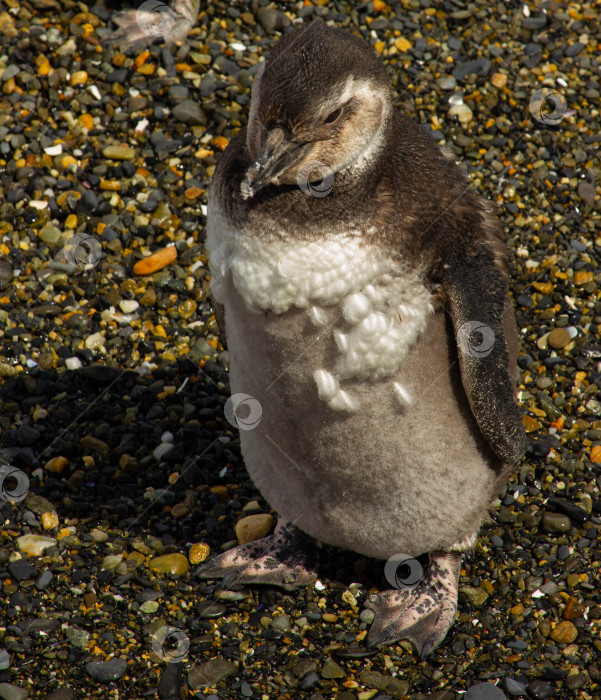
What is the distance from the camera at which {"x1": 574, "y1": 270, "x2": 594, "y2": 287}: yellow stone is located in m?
5.00

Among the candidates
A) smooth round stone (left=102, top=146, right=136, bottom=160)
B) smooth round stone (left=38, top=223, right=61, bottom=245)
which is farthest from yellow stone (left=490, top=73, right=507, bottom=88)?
smooth round stone (left=38, top=223, right=61, bottom=245)

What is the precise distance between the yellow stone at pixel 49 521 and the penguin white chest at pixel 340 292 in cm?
151

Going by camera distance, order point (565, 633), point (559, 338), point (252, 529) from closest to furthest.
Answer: point (565, 633)
point (252, 529)
point (559, 338)

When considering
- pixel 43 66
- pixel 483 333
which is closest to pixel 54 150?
pixel 43 66

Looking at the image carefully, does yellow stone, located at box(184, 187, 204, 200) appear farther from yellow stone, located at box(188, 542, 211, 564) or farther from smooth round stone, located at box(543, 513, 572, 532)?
smooth round stone, located at box(543, 513, 572, 532)

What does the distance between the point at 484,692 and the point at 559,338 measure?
2.03 m

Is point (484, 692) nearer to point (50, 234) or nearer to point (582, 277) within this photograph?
point (582, 277)

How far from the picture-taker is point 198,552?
13.0 ft

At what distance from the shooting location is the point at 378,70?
113 inches

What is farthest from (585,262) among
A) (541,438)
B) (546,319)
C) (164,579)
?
(164,579)

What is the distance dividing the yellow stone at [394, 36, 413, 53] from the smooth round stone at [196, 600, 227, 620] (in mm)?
3868

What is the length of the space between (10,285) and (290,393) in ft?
7.43

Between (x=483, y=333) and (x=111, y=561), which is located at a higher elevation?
(x=483, y=333)

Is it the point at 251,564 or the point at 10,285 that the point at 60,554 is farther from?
the point at 10,285
